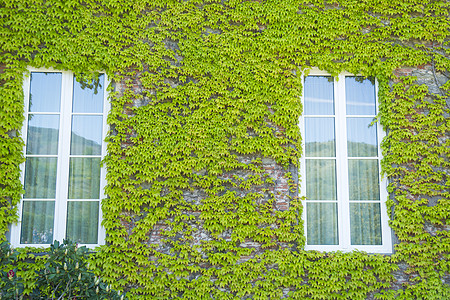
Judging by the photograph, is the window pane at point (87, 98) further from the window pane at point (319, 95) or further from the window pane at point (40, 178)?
the window pane at point (319, 95)

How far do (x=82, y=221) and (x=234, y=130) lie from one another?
2.57 metres

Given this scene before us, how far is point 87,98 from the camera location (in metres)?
5.60

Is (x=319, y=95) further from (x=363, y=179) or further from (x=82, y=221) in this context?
(x=82, y=221)

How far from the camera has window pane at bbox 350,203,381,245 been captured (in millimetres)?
5453

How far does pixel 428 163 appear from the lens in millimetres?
5508

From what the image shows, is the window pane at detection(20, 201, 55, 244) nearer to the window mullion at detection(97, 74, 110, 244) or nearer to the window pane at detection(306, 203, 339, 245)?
the window mullion at detection(97, 74, 110, 244)

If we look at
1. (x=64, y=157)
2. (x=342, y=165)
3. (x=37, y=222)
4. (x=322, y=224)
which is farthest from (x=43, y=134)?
(x=342, y=165)

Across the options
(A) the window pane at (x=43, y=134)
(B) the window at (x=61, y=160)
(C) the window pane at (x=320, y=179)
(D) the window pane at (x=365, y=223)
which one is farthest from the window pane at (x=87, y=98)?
(D) the window pane at (x=365, y=223)

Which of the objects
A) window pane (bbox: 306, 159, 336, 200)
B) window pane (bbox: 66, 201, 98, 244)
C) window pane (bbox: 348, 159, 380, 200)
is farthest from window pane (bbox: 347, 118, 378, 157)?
window pane (bbox: 66, 201, 98, 244)

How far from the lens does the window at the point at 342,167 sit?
546 centimetres

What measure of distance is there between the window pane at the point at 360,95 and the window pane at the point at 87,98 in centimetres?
382

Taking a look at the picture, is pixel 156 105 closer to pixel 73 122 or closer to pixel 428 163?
pixel 73 122

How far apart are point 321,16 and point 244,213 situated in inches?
128

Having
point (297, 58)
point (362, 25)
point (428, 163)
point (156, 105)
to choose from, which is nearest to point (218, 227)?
point (156, 105)
